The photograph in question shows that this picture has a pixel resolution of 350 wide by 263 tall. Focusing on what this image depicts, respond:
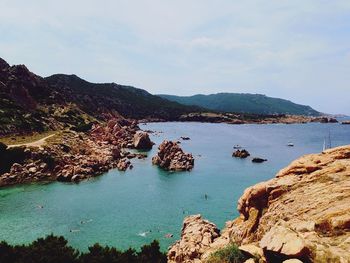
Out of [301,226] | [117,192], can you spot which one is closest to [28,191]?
[117,192]

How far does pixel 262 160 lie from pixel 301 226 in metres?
145

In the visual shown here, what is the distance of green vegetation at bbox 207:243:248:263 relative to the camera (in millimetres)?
26438

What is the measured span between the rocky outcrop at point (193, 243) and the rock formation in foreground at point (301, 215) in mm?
9047

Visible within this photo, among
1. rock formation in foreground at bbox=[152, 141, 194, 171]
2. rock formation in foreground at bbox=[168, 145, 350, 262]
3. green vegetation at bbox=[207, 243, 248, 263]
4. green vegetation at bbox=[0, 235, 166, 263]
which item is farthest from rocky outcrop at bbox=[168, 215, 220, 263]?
rock formation in foreground at bbox=[152, 141, 194, 171]

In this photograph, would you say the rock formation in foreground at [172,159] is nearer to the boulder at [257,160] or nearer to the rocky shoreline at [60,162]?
the rocky shoreline at [60,162]

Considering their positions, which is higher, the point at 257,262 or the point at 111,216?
the point at 257,262

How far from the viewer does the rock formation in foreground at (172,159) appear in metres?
147

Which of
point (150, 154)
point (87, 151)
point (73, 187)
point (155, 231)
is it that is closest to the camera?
point (155, 231)

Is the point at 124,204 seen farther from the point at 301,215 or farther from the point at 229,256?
the point at 301,215

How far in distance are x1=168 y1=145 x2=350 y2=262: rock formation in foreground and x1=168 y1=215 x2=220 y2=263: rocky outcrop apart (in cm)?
905

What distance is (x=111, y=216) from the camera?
294 ft

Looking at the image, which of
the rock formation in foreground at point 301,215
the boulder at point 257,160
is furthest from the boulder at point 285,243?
the boulder at point 257,160

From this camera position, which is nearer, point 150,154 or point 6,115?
point 6,115

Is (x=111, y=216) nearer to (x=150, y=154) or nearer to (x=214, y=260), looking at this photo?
(x=214, y=260)
